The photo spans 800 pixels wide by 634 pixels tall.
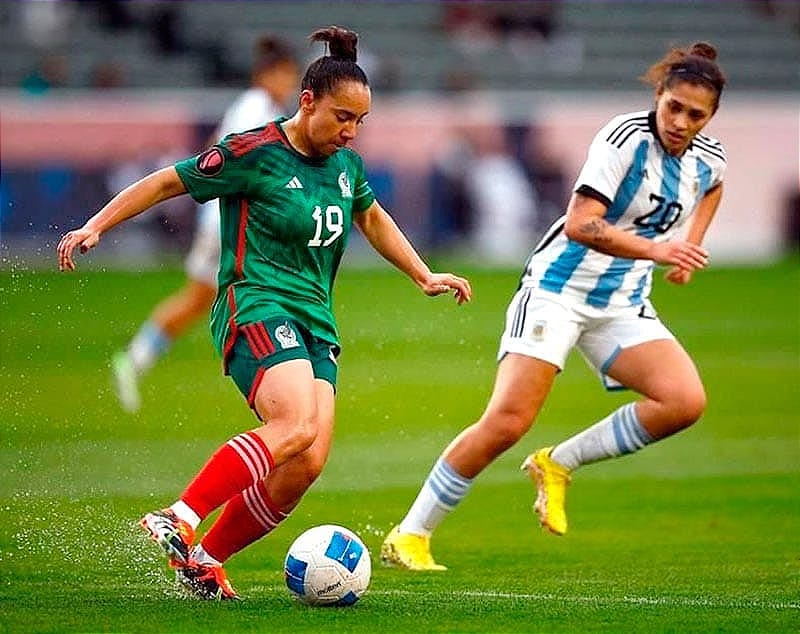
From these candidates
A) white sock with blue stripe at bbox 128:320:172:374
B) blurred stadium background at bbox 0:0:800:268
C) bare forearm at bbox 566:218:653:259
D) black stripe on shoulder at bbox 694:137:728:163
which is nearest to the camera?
bare forearm at bbox 566:218:653:259

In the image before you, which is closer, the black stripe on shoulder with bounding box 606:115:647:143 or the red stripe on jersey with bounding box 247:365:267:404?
the red stripe on jersey with bounding box 247:365:267:404

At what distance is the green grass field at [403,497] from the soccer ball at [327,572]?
0.07 meters

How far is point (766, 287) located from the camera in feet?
81.2

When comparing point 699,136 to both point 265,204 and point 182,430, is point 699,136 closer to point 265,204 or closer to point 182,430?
point 265,204

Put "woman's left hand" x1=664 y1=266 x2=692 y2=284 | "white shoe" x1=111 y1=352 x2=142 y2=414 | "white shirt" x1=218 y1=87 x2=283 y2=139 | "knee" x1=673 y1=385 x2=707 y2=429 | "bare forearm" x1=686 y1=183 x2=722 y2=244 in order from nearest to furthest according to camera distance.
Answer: "woman's left hand" x1=664 y1=266 x2=692 y2=284 < "knee" x1=673 y1=385 x2=707 y2=429 < "bare forearm" x1=686 y1=183 x2=722 y2=244 < "white shoe" x1=111 y1=352 x2=142 y2=414 < "white shirt" x1=218 y1=87 x2=283 y2=139

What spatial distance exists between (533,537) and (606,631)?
291 centimetres

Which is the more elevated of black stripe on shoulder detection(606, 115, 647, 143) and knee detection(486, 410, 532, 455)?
black stripe on shoulder detection(606, 115, 647, 143)

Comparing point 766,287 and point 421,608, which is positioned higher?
point 421,608

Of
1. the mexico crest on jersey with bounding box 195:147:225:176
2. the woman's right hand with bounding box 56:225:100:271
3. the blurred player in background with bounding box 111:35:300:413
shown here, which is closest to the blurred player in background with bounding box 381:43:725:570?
the mexico crest on jersey with bounding box 195:147:225:176

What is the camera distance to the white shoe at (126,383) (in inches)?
542

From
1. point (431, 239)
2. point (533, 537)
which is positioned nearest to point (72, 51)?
point (431, 239)

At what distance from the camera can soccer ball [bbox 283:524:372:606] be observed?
22.6ft

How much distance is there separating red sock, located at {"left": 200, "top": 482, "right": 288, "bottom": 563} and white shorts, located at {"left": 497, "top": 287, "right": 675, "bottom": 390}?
165 centimetres

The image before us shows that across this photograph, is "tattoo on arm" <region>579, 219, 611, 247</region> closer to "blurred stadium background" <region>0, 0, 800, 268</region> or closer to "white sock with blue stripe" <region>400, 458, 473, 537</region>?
"white sock with blue stripe" <region>400, 458, 473, 537</region>
